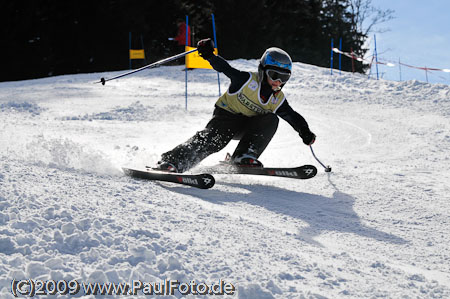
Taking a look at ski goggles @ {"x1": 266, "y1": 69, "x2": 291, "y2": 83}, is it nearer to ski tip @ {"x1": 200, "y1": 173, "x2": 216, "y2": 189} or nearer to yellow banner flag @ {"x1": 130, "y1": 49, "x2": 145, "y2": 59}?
ski tip @ {"x1": 200, "y1": 173, "x2": 216, "y2": 189}

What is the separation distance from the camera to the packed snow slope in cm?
199

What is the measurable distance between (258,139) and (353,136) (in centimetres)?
334

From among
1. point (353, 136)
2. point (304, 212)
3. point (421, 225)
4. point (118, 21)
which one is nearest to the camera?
point (421, 225)

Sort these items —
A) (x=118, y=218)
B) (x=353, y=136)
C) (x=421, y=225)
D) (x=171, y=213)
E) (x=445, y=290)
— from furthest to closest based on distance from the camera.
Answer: (x=353, y=136) < (x=421, y=225) < (x=171, y=213) < (x=118, y=218) < (x=445, y=290)

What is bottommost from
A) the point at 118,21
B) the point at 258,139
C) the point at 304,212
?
the point at 304,212

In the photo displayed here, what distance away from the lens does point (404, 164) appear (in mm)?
5125

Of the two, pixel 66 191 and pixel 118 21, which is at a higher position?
pixel 118 21

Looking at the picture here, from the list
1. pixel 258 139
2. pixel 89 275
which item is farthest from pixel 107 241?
pixel 258 139

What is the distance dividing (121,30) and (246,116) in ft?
68.0

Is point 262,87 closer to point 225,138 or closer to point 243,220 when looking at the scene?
point 225,138

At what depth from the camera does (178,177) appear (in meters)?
3.69

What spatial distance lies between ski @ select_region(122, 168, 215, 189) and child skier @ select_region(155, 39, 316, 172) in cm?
26

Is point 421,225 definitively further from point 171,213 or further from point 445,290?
point 171,213

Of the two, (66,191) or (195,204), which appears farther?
(195,204)
